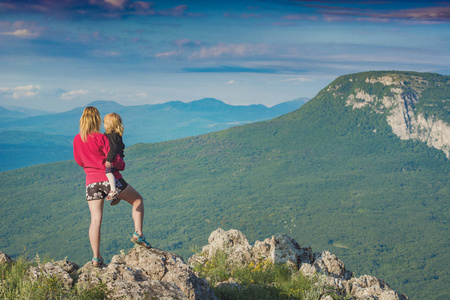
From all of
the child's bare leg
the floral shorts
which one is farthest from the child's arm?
the floral shorts

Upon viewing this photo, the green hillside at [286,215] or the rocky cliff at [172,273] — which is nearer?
the rocky cliff at [172,273]

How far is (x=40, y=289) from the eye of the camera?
5.42 metres

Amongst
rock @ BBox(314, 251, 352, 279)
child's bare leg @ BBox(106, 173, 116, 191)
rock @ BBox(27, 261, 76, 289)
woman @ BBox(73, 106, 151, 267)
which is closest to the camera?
rock @ BBox(27, 261, 76, 289)

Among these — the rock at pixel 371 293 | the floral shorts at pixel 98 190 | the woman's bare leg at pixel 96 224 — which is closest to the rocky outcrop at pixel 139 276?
the woman's bare leg at pixel 96 224

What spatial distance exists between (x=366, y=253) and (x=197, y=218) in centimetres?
6776

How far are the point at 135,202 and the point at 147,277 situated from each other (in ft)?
5.51

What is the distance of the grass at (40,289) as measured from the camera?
5254 mm

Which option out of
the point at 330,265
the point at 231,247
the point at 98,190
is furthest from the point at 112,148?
the point at 330,265

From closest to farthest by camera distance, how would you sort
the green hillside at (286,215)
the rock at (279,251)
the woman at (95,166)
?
1. the woman at (95,166)
2. the rock at (279,251)
3. the green hillside at (286,215)

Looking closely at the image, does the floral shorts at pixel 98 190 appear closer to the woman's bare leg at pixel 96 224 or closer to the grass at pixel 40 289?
the woman's bare leg at pixel 96 224

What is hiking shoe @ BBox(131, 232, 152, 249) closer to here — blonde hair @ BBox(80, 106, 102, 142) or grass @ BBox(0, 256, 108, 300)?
grass @ BBox(0, 256, 108, 300)

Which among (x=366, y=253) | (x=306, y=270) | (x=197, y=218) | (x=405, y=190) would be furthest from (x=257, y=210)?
(x=306, y=270)

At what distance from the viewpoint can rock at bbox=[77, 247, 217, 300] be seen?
17.1ft

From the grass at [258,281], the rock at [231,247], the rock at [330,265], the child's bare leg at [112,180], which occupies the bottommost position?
the rock at [330,265]
